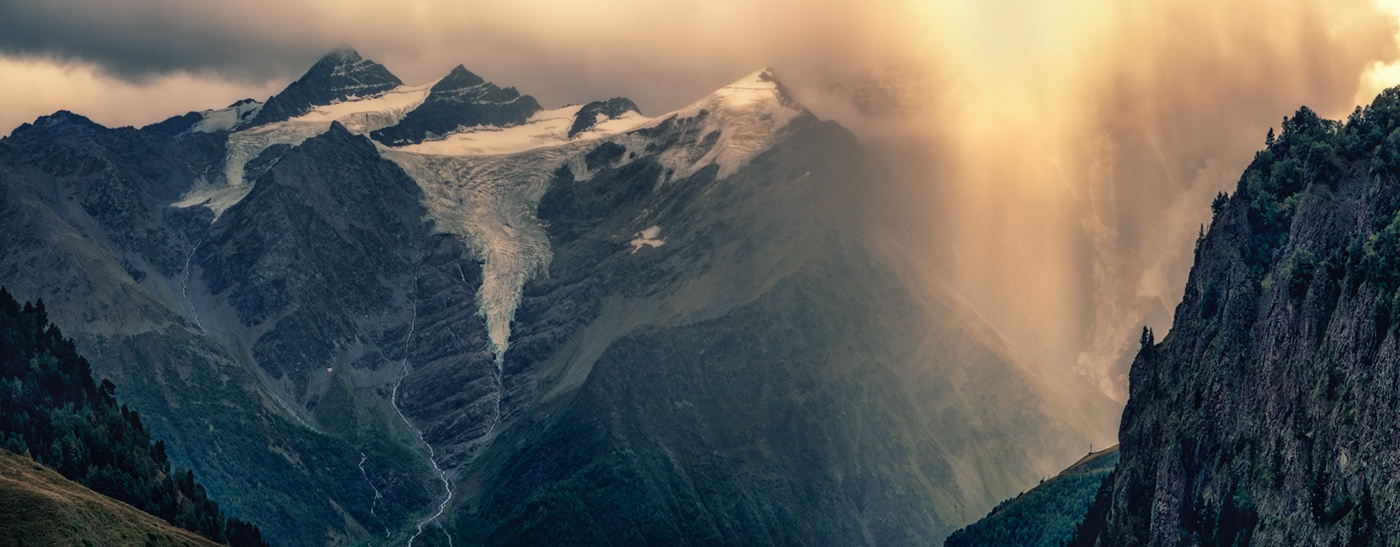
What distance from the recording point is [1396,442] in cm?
18250

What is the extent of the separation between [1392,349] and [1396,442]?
47.6 ft

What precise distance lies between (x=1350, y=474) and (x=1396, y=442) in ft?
34.2

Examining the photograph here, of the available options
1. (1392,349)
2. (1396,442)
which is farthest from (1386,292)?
(1396,442)

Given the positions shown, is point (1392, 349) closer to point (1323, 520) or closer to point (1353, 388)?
point (1353, 388)

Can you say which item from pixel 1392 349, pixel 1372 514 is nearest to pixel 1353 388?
pixel 1392 349

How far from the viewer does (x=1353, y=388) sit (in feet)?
651

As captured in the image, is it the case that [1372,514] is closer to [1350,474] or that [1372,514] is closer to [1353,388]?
[1350,474]

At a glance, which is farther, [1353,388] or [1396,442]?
[1353,388]

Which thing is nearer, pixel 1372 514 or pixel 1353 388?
pixel 1372 514

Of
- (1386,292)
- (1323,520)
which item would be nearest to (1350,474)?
Answer: (1323,520)

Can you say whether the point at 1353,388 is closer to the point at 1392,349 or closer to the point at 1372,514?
the point at 1392,349

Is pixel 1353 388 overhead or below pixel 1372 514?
overhead

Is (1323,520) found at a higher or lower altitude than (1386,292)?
lower

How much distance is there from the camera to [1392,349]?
627 feet
